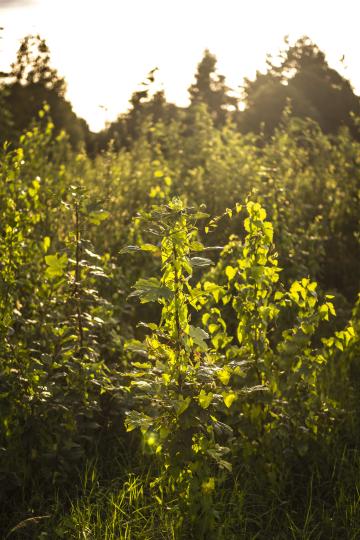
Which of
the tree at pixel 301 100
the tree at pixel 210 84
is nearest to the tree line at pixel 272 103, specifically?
the tree at pixel 301 100

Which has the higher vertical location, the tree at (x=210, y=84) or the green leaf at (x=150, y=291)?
the tree at (x=210, y=84)

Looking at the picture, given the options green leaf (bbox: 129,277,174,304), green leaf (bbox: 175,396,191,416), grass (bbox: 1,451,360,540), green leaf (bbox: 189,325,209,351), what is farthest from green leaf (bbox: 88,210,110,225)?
grass (bbox: 1,451,360,540)

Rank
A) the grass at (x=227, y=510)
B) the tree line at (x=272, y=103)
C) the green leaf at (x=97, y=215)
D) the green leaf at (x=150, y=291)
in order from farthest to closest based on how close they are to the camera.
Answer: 1. the tree line at (x=272, y=103)
2. the green leaf at (x=97, y=215)
3. the grass at (x=227, y=510)
4. the green leaf at (x=150, y=291)

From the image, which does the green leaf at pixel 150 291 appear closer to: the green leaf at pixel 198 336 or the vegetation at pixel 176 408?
the vegetation at pixel 176 408

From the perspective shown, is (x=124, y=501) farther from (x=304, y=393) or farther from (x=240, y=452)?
(x=304, y=393)

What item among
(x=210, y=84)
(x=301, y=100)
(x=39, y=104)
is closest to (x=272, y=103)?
(x=301, y=100)

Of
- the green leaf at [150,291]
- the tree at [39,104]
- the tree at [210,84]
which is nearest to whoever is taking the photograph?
the green leaf at [150,291]

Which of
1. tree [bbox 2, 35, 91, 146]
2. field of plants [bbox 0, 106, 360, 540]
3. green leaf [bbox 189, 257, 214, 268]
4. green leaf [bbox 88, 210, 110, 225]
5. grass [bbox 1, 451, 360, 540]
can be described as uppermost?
tree [bbox 2, 35, 91, 146]

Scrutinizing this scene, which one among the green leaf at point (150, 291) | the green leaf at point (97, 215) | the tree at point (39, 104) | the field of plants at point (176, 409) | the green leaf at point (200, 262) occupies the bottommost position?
the field of plants at point (176, 409)

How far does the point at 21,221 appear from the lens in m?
3.31

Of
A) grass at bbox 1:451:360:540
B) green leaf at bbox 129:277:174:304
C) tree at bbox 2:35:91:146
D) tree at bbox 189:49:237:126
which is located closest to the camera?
green leaf at bbox 129:277:174:304

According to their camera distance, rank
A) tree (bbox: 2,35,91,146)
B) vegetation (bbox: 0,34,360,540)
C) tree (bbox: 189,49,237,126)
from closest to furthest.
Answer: vegetation (bbox: 0,34,360,540)
tree (bbox: 2,35,91,146)
tree (bbox: 189,49,237,126)

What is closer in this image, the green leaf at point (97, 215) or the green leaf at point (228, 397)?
the green leaf at point (228, 397)

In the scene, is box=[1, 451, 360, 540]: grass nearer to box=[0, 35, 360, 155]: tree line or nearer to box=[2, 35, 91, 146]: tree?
box=[2, 35, 91, 146]: tree
